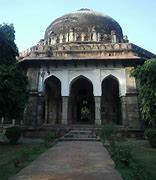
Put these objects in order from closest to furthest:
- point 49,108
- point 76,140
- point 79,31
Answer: point 76,140 → point 49,108 → point 79,31

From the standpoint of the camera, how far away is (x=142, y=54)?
17141 millimetres

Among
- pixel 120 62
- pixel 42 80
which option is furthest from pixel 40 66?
pixel 120 62

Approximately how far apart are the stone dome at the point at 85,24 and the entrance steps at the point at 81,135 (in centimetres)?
969

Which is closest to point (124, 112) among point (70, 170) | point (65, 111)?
point (65, 111)

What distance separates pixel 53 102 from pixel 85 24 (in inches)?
291

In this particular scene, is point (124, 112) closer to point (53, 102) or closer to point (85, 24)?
point (53, 102)

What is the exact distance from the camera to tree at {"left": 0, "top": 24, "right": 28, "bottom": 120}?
9711 mm

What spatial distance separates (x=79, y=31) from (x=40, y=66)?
19.7ft

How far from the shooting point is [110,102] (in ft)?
58.1

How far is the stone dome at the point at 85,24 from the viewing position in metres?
20.5

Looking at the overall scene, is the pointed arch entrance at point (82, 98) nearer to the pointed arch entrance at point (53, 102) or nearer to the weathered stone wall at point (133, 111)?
the pointed arch entrance at point (53, 102)

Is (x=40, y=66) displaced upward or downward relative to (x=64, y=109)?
upward

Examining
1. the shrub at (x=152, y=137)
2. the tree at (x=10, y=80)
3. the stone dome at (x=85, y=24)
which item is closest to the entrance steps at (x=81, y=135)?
the shrub at (x=152, y=137)

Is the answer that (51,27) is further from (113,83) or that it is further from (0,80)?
(0,80)
